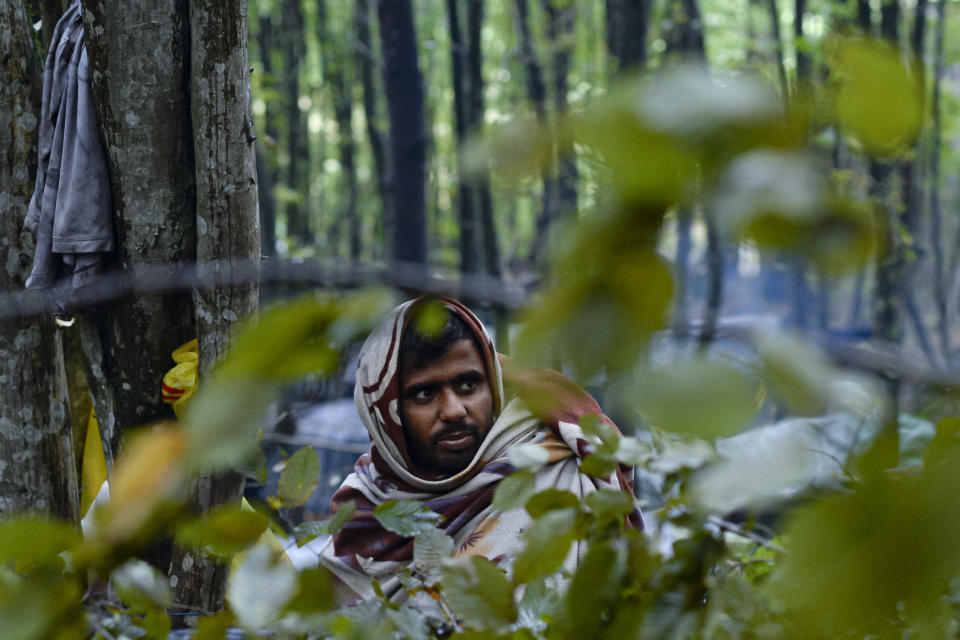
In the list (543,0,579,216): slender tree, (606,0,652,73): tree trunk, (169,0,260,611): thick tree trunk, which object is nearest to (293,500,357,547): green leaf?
(169,0,260,611): thick tree trunk

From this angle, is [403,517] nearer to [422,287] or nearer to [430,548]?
[430,548]

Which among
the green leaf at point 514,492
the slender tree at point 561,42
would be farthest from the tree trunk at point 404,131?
the green leaf at point 514,492

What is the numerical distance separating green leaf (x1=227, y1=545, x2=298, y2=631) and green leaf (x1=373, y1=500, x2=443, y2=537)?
28 cm

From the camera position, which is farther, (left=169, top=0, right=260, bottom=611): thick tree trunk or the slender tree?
the slender tree

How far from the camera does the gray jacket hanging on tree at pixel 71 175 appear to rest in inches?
66.8

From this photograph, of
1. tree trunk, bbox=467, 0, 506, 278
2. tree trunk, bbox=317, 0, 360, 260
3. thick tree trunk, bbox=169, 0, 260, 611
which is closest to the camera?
thick tree trunk, bbox=169, 0, 260, 611

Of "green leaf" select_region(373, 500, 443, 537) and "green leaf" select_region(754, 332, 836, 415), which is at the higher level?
"green leaf" select_region(754, 332, 836, 415)

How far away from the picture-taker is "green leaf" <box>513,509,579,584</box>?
55 cm

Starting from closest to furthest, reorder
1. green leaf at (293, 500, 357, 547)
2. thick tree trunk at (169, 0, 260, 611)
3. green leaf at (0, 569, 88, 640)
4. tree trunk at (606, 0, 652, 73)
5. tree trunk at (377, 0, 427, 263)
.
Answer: green leaf at (0, 569, 88, 640) → green leaf at (293, 500, 357, 547) → thick tree trunk at (169, 0, 260, 611) → tree trunk at (606, 0, 652, 73) → tree trunk at (377, 0, 427, 263)

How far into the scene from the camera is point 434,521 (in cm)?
95

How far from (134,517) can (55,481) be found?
204 cm

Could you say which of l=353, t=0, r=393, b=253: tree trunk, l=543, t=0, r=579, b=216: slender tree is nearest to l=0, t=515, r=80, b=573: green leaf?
l=543, t=0, r=579, b=216: slender tree

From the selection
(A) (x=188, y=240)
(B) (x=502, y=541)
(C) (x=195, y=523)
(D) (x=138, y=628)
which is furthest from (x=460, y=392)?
(C) (x=195, y=523)

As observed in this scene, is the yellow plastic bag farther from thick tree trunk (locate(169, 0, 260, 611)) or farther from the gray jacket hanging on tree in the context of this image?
the gray jacket hanging on tree
